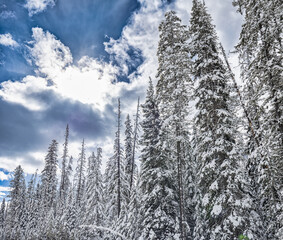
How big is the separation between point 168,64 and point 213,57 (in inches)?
150

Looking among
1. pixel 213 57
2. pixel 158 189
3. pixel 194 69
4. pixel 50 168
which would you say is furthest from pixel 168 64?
pixel 50 168

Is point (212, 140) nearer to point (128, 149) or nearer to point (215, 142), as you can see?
point (215, 142)

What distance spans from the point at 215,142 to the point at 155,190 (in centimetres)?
630

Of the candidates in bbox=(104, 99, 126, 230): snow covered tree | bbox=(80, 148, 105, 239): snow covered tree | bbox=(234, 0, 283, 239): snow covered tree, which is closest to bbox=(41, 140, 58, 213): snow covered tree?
bbox=(80, 148, 105, 239): snow covered tree

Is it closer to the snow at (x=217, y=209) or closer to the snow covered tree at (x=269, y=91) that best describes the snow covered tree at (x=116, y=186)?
the snow at (x=217, y=209)

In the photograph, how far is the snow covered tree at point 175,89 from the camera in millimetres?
14727

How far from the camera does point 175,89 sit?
49.2 feet

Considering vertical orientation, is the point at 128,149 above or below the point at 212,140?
above

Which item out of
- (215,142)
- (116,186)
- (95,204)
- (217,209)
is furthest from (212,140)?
(95,204)

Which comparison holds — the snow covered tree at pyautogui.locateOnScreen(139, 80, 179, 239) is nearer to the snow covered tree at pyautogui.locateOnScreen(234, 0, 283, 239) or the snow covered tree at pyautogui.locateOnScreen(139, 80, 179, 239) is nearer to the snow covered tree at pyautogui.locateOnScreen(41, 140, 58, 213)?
the snow covered tree at pyautogui.locateOnScreen(234, 0, 283, 239)

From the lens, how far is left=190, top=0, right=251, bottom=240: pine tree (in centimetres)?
1060

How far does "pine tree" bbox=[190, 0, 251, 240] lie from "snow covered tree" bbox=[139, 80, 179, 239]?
9.47 ft

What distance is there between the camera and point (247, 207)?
10.2 metres

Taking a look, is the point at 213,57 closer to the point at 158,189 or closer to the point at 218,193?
the point at 218,193
